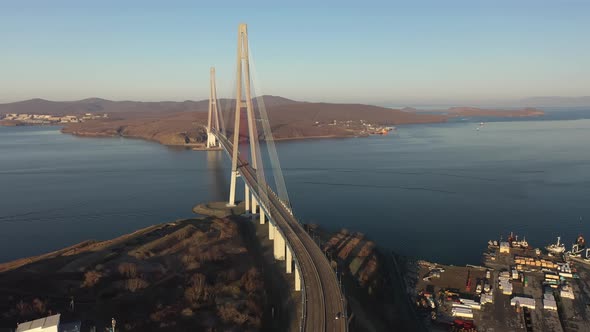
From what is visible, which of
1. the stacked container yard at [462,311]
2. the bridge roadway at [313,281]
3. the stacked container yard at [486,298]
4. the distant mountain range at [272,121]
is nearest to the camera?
the bridge roadway at [313,281]

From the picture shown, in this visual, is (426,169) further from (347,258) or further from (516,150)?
(347,258)

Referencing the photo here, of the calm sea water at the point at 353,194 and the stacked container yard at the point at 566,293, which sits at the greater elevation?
the calm sea water at the point at 353,194

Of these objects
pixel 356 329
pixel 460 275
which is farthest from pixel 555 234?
pixel 356 329

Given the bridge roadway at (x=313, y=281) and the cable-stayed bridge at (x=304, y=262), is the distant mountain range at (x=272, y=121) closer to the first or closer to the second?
the cable-stayed bridge at (x=304, y=262)

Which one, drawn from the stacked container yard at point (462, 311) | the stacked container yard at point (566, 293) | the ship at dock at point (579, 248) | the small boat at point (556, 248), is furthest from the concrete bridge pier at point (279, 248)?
the ship at dock at point (579, 248)

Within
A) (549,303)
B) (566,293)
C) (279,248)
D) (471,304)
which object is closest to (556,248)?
(566,293)

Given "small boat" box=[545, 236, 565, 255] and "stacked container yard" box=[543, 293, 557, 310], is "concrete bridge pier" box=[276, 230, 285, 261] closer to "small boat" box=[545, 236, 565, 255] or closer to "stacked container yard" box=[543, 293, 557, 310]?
"stacked container yard" box=[543, 293, 557, 310]

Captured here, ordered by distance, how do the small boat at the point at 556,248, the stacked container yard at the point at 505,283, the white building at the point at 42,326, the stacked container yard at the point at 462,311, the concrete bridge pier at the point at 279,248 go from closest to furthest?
the white building at the point at 42,326, the stacked container yard at the point at 462,311, the stacked container yard at the point at 505,283, the concrete bridge pier at the point at 279,248, the small boat at the point at 556,248
